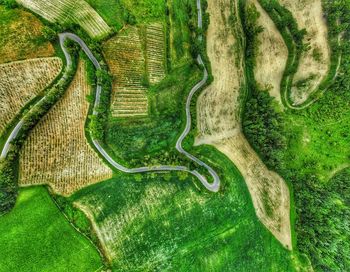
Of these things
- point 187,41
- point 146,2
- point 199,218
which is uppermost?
point 146,2

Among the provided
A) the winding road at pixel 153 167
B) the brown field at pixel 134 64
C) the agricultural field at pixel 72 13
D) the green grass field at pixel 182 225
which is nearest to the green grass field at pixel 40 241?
the green grass field at pixel 182 225

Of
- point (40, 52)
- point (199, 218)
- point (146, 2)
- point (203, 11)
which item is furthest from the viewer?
point (203, 11)

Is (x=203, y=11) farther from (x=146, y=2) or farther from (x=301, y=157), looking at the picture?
(x=301, y=157)

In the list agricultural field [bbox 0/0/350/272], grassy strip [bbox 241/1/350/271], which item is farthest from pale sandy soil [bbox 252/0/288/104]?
grassy strip [bbox 241/1/350/271]

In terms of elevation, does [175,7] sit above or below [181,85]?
above

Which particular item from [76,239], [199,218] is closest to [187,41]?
[199,218]

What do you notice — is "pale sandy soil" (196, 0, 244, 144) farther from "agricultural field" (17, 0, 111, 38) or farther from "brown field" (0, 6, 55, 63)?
"brown field" (0, 6, 55, 63)

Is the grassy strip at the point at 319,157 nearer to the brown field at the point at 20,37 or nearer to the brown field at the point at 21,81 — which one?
the brown field at the point at 21,81

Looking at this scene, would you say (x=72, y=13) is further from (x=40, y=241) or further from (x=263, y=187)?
(x=263, y=187)
